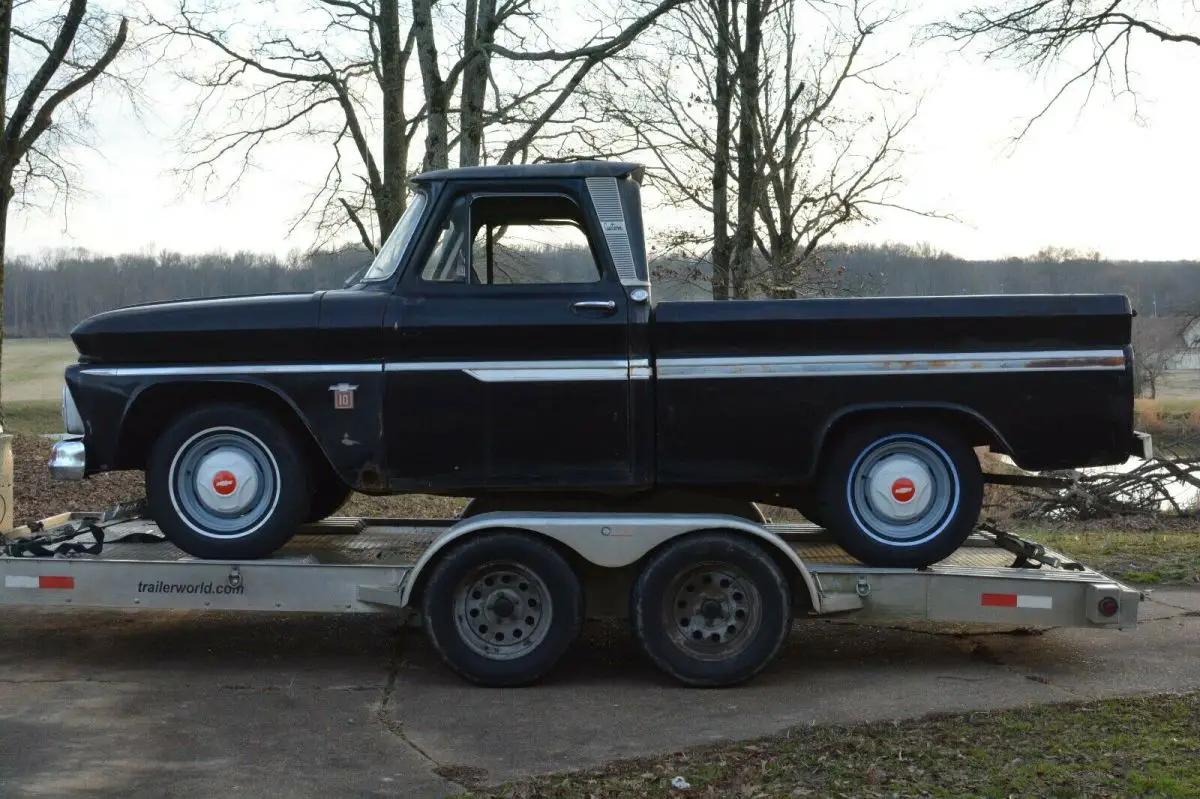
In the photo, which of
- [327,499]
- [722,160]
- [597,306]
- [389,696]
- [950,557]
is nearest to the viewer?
[389,696]

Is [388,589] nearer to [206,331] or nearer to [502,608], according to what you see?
[502,608]

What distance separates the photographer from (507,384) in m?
6.28

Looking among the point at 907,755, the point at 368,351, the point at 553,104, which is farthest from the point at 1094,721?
the point at 553,104

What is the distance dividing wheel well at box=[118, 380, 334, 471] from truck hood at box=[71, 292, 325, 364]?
17 cm

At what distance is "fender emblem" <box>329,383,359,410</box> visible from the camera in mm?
6320

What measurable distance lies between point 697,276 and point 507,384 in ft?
41.8

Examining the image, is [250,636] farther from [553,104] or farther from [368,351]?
[553,104]

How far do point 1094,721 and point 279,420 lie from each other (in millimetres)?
4387

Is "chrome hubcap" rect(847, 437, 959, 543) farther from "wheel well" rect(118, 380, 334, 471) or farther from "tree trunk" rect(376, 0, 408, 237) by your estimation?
"tree trunk" rect(376, 0, 408, 237)

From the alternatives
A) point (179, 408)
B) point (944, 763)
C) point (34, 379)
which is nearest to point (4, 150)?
point (179, 408)

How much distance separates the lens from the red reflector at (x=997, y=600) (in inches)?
244

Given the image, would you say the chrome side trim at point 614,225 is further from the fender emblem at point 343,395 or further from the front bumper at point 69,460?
the front bumper at point 69,460

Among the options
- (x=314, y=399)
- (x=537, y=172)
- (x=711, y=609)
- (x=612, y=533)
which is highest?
(x=537, y=172)

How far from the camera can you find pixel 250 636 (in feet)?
24.6
